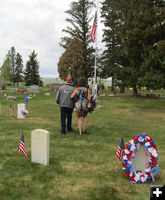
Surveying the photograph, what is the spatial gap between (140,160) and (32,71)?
55.9m

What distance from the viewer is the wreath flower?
3.93m

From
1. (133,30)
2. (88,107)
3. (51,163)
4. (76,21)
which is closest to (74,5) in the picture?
(76,21)

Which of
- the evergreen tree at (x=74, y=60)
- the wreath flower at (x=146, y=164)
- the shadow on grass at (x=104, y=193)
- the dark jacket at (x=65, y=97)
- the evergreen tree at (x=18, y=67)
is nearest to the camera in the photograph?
the shadow on grass at (x=104, y=193)

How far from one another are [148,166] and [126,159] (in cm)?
46

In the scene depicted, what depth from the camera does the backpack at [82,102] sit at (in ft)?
23.0

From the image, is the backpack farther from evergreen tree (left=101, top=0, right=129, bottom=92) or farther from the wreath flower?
evergreen tree (left=101, top=0, right=129, bottom=92)

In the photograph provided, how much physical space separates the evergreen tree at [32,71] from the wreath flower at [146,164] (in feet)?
182

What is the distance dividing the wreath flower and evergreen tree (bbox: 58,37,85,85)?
33.8m

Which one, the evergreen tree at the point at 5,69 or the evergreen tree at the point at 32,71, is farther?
the evergreen tree at the point at 5,69

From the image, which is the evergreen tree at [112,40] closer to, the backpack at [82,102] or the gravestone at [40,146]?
the backpack at [82,102]

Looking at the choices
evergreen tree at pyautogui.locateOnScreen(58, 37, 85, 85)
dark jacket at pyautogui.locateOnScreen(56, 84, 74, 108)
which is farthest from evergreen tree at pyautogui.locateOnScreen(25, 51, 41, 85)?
dark jacket at pyautogui.locateOnScreen(56, 84, 74, 108)

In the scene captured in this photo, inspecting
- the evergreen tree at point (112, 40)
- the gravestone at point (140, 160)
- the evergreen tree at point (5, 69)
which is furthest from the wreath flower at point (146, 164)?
the evergreen tree at point (5, 69)

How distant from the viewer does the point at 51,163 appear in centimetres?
467

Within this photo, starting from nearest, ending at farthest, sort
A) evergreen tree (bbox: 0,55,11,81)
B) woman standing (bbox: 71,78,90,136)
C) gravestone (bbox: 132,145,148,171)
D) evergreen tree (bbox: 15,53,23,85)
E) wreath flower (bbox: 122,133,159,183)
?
wreath flower (bbox: 122,133,159,183) < gravestone (bbox: 132,145,148,171) < woman standing (bbox: 71,78,90,136) < evergreen tree (bbox: 0,55,11,81) < evergreen tree (bbox: 15,53,23,85)
